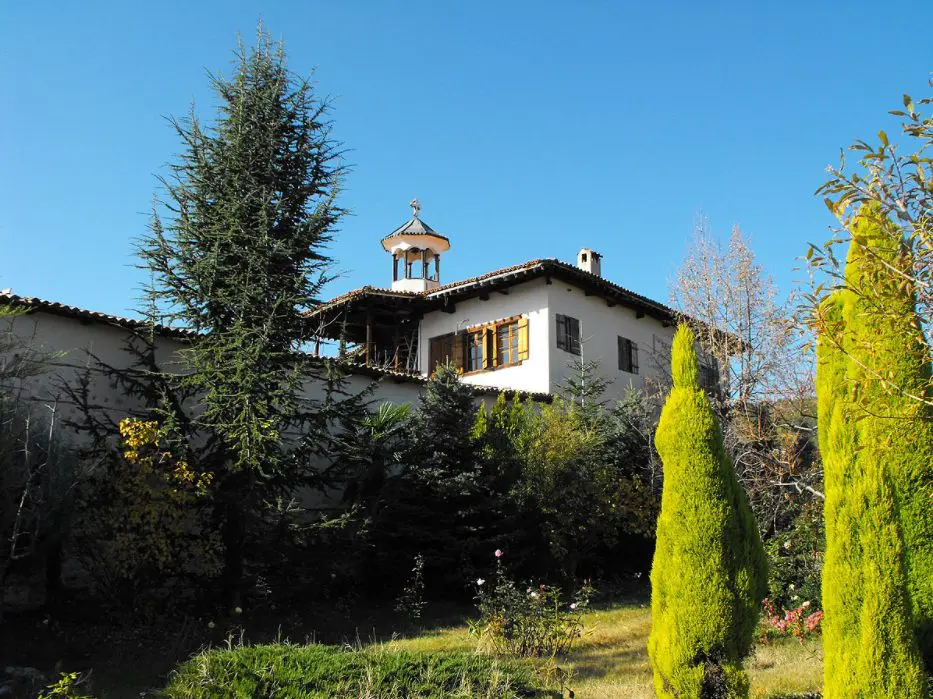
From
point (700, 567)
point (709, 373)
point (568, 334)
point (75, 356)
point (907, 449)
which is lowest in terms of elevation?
point (700, 567)

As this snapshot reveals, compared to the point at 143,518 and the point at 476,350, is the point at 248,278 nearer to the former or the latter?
the point at 143,518

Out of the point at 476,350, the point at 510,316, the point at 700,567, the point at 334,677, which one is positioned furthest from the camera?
the point at 476,350

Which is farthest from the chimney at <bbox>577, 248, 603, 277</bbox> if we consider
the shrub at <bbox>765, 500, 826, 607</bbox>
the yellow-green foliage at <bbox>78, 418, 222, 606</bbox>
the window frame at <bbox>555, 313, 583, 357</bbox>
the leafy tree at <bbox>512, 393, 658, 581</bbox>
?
the yellow-green foliage at <bbox>78, 418, 222, 606</bbox>

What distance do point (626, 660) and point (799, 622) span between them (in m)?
2.82

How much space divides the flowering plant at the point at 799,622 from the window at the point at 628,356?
11235mm

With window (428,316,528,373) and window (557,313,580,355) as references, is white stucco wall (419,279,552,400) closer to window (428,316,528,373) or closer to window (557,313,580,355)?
window (428,316,528,373)

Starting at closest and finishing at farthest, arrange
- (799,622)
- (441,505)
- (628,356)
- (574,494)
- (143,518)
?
(143,518), (799,622), (441,505), (574,494), (628,356)

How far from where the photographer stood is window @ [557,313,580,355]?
20027 mm

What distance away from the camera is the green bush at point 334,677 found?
20.0 ft

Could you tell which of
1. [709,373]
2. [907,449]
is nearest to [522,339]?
[709,373]

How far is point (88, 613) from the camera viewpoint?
1045cm

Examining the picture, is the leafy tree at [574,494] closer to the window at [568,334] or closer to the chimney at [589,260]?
the window at [568,334]

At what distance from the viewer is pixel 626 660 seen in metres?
9.82

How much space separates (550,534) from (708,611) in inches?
257
